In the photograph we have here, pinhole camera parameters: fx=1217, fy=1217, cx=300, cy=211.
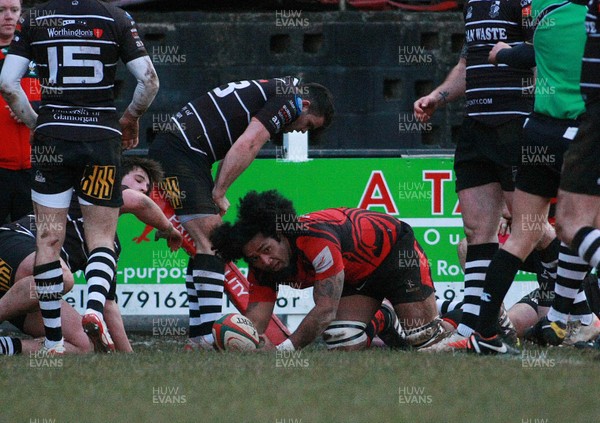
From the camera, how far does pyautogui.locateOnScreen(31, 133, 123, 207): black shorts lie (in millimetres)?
6488

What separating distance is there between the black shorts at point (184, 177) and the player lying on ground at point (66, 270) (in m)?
0.12

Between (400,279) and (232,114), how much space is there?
5.13 ft

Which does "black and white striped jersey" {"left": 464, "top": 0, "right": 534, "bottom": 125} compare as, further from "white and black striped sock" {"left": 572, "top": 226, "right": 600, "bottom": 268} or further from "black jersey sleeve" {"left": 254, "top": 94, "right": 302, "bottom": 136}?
"white and black striped sock" {"left": 572, "top": 226, "right": 600, "bottom": 268}

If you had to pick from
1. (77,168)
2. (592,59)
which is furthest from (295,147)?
(592,59)

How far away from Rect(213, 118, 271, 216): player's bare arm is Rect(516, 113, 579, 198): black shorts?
2.06m

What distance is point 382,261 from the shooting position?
6895 mm

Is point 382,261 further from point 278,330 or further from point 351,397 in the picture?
point 351,397

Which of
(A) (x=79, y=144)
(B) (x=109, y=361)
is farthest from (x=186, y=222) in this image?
(B) (x=109, y=361)

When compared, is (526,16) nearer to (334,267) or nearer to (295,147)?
(334,267)

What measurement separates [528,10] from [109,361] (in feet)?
10.2

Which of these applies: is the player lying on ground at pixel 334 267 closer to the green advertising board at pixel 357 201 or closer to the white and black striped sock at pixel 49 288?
the white and black striped sock at pixel 49 288

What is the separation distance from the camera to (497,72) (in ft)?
23.2

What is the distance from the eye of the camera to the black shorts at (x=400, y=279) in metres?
6.94

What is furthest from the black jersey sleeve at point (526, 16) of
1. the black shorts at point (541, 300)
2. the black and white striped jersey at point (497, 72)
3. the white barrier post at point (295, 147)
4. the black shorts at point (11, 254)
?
the black shorts at point (11, 254)
